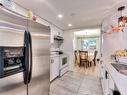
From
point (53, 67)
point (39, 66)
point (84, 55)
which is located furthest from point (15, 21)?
point (84, 55)

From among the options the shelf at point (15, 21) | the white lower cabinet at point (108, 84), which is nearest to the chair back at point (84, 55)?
the white lower cabinet at point (108, 84)

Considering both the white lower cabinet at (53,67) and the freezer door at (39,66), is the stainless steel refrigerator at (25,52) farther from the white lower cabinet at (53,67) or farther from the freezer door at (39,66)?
the white lower cabinet at (53,67)

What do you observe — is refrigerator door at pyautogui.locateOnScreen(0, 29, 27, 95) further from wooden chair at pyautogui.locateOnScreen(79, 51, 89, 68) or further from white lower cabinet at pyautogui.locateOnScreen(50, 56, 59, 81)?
wooden chair at pyautogui.locateOnScreen(79, 51, 89, 68)

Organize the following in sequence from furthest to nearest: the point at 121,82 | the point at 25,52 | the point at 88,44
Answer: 1. the point at 88,44
2. the point at 25,52
3. the point at 121,82

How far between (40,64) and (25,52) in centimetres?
49

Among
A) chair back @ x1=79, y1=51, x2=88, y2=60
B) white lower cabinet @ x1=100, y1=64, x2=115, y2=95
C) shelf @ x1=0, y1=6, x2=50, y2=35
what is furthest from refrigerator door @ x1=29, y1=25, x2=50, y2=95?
chair back @ x1=79, y1=51, x2=88, y2=60

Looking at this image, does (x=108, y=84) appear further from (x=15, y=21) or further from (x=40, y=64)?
(x=15, y=21)

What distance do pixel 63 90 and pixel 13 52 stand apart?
2115 millimetres

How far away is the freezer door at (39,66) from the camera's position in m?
1.57

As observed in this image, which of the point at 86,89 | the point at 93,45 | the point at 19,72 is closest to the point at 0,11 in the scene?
the point at 19,72

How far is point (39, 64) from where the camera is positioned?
1711 millimetres

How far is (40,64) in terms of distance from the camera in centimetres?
174

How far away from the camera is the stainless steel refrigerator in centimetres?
109

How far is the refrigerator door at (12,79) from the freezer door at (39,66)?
9.0 inches
